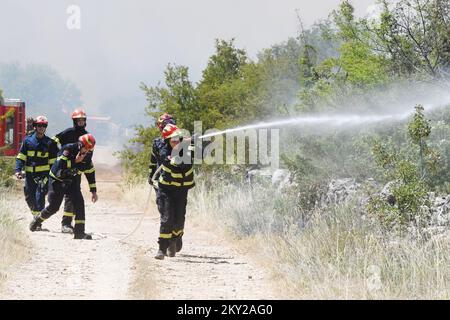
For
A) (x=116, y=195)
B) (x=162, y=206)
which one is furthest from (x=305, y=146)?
(x=116, y=195)

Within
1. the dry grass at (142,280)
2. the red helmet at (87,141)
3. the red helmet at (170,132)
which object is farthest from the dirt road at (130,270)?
the red helmet at (170,132)

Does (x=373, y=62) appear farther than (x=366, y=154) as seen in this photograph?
Yes

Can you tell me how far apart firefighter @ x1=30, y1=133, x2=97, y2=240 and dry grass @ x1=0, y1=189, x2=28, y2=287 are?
69 centimetres

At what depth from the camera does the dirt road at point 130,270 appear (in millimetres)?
7875

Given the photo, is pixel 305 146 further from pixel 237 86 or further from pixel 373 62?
pixel 237 86

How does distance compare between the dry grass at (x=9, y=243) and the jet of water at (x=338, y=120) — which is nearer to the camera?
the dry grass at (x=9, y=243)

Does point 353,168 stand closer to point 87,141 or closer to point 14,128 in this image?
point 87,141

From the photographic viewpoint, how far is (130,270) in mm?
9188

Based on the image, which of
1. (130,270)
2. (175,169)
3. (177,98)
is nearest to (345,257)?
(130,270)

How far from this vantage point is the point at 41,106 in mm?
100312

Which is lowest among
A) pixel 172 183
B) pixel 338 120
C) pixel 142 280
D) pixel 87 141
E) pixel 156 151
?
pixel 142 280

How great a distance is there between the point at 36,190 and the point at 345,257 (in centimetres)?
659

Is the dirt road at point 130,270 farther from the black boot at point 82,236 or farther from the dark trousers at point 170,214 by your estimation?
the dark trousers at point 170,214

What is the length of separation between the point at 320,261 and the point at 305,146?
427 cm
